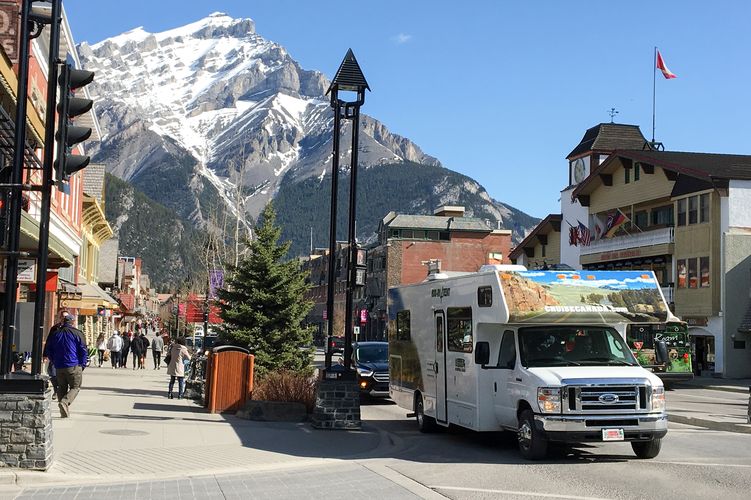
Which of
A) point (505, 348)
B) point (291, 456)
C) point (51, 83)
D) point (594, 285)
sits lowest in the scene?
point (291, 456)

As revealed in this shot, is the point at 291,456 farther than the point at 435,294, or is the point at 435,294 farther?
the point at 435,294

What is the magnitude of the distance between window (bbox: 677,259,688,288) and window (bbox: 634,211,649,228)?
5.97 metres

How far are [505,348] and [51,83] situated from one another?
7684 mm

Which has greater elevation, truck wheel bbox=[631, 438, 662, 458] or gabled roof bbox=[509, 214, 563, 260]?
gabled roof bbox=[509, 214, 563, 260]

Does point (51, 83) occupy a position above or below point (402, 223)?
below

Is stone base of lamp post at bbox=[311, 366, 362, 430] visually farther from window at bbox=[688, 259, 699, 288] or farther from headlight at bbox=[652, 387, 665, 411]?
window at bbox=[688, 259, 699, 288]

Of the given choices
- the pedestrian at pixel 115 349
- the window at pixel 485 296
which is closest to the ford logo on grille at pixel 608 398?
the window at pixel 485 296

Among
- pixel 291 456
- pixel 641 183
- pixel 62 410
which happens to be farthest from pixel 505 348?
pixel 641 183

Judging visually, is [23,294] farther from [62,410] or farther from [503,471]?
[503,471]

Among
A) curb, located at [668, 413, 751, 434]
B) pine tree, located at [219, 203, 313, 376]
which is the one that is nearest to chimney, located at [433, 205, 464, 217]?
pine tree, located at [219, 203, 313, 376]

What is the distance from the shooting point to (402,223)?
110188 millimetres

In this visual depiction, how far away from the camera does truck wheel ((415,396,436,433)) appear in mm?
17969

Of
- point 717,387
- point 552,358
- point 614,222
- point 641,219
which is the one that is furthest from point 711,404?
point 614,222

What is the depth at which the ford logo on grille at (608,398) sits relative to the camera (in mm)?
13242
